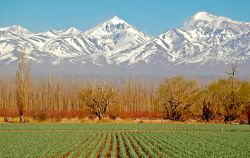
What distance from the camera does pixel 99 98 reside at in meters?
90.3

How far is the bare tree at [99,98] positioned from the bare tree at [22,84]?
14.6 meters

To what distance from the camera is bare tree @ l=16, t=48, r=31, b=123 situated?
251ft

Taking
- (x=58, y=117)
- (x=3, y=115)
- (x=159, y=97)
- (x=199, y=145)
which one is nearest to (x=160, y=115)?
(x=159, y=97)

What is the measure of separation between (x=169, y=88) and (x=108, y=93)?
12.9 meters

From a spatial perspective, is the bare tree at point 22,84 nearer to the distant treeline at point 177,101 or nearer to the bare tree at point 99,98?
the distant treeline at point 177,101

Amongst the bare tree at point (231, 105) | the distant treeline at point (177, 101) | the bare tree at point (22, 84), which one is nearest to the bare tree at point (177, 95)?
the distant treeline at point (177, 101)

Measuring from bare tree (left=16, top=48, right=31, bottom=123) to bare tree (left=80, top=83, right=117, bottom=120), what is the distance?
14600 mm

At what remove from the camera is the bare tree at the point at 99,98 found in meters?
89.8

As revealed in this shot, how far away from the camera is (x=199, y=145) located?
122 feet

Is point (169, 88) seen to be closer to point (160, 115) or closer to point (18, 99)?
point (160, 115)

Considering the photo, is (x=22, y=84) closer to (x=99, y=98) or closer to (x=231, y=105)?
(x=99, y=98)

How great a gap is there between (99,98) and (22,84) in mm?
17489

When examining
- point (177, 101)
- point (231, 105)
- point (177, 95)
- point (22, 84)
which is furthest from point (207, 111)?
point (22, 84)

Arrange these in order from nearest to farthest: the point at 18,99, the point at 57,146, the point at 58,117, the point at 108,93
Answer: the point at 57,146 < the point at 18,99 < the point at 58,117 < the point at 108,93
